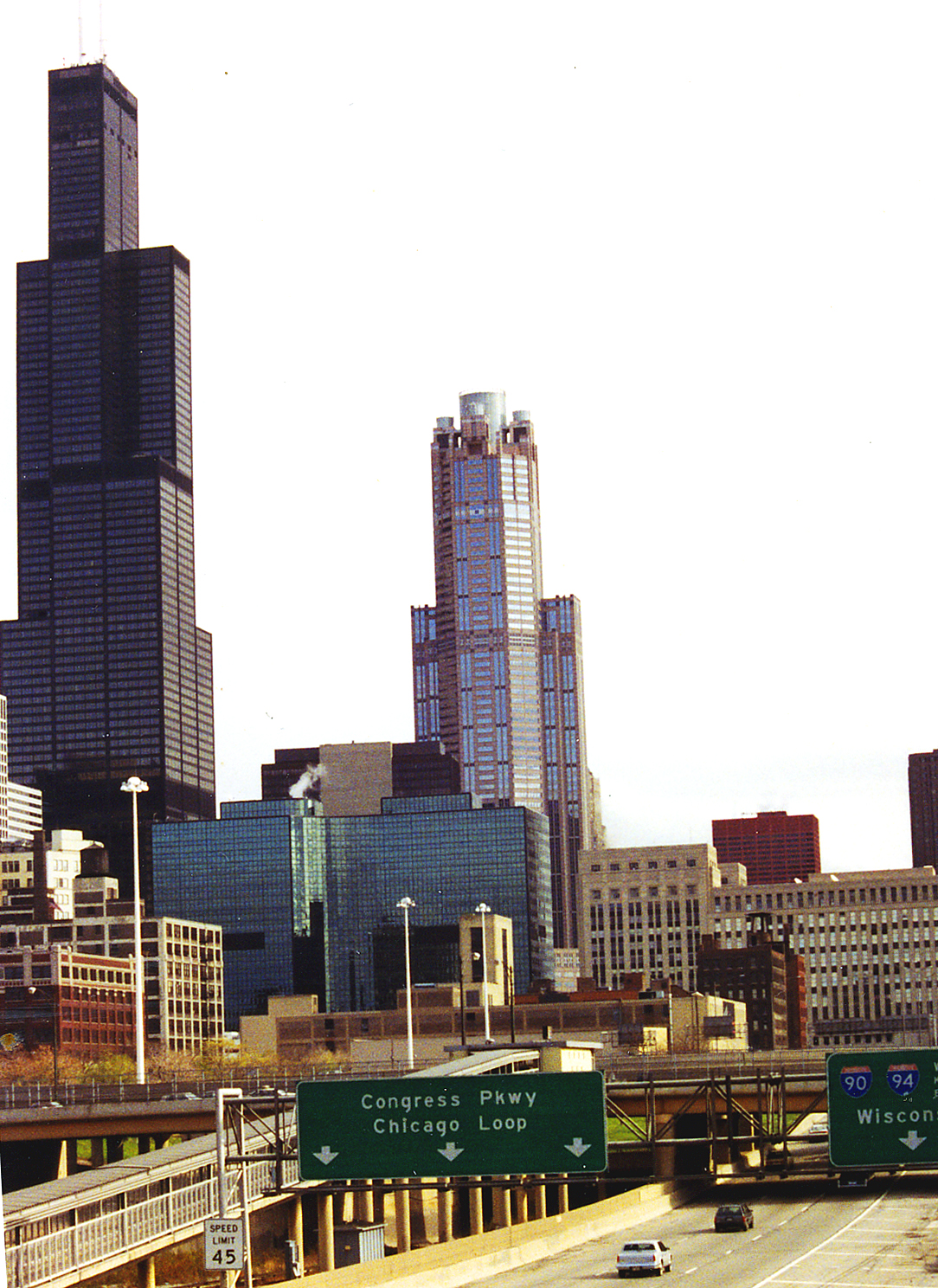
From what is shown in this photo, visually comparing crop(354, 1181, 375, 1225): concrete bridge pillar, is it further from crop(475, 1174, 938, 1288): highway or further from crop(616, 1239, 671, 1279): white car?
crop(616, 1239, 671, 1279): white car

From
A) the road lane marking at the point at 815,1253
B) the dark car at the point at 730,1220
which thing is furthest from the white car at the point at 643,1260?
the dark car at the point at 730,1220

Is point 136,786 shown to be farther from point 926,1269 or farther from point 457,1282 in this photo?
point 926,1269

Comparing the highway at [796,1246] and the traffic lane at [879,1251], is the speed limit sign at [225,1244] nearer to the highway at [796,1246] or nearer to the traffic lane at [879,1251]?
the highway at [796,1246]

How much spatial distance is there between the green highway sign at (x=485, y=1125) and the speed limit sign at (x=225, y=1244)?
10.7ft

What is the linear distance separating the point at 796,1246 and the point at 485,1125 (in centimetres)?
4456

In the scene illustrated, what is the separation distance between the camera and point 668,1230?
101938 mm

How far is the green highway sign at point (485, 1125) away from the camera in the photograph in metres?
50.3

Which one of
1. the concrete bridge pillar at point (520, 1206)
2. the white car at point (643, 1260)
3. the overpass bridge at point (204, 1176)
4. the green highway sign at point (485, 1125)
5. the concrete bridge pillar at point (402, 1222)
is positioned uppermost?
the green highway sign at point (485, 1125)

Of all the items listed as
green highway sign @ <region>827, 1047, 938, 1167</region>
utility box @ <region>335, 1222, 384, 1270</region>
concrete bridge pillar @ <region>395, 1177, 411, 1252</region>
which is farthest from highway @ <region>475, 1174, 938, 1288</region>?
green highway sign @ <region>827, 1047, 938, 1167</region>

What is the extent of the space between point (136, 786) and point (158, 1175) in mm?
42066

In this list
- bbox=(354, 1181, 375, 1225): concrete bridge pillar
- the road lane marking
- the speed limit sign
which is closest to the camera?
the speed limit sign

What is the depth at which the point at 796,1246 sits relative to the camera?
90062 mm

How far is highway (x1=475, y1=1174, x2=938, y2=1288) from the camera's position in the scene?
3007 inches

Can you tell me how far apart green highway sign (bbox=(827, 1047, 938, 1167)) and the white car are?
101 ft
